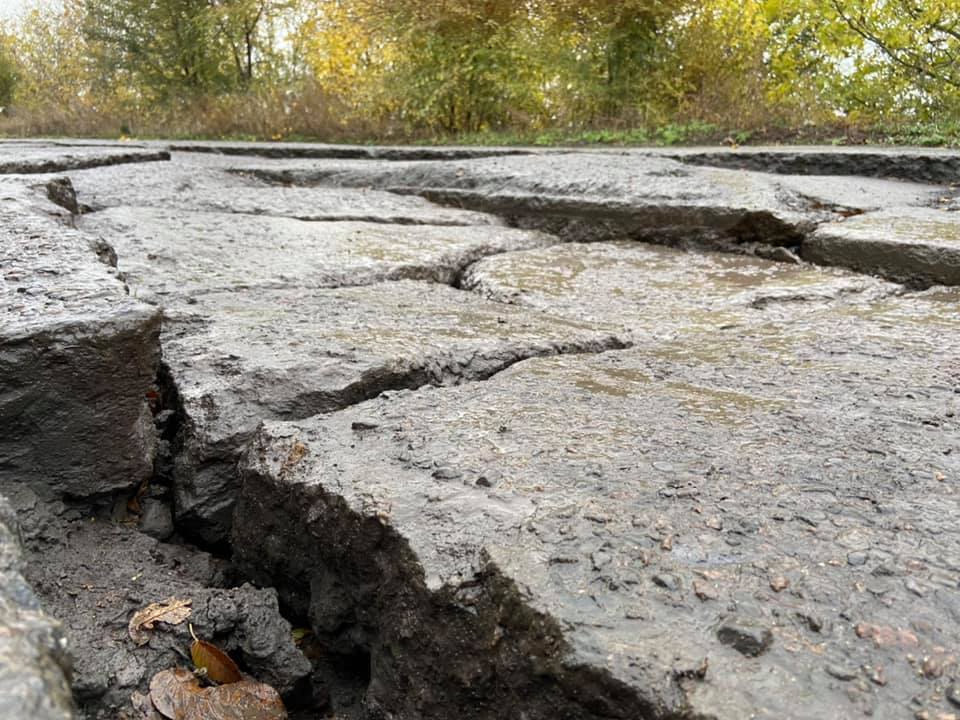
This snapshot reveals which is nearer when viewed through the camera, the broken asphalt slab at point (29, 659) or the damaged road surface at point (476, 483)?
the broken asphalt slab at point (29, 659)

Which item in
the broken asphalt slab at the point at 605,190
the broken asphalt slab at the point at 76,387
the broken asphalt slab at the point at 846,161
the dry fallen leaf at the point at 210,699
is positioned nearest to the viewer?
the dry fallen leaf at the point at 210,699

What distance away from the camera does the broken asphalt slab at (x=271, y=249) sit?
1719 mm

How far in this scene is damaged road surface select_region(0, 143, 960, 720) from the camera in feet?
2.09

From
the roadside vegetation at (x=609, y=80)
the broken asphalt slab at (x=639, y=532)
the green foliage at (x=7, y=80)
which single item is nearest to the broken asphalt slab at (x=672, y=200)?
the broken asphalt slab at (x=639, y=532)

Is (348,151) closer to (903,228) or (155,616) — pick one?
(903,228)

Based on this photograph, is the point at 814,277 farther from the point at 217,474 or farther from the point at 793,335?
the point at 217,474

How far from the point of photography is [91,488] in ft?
3.59

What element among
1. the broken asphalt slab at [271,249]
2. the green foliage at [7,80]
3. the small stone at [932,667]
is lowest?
the small stone at [932,667]

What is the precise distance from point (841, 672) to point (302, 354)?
0.87 m

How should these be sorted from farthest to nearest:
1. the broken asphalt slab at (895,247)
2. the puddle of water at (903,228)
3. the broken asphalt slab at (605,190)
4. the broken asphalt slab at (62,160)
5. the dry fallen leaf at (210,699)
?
the broken asphalt slab at (62,160), the broken asphalt slab at (605,190), the puddle of water at (903,228), the broken asphalt slab at (895,247), the dry fallen leaf at (210,699)

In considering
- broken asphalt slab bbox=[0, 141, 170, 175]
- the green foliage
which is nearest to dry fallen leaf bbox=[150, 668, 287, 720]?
broken asphalt slab bbox=[0, 141, 170, 175]

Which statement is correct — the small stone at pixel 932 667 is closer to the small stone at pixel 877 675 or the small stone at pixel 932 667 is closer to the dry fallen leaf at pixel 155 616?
the small stone at pixel 877 675

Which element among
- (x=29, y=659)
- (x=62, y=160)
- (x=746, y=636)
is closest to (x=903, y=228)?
(x=746, y=636)

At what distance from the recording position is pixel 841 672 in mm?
589
